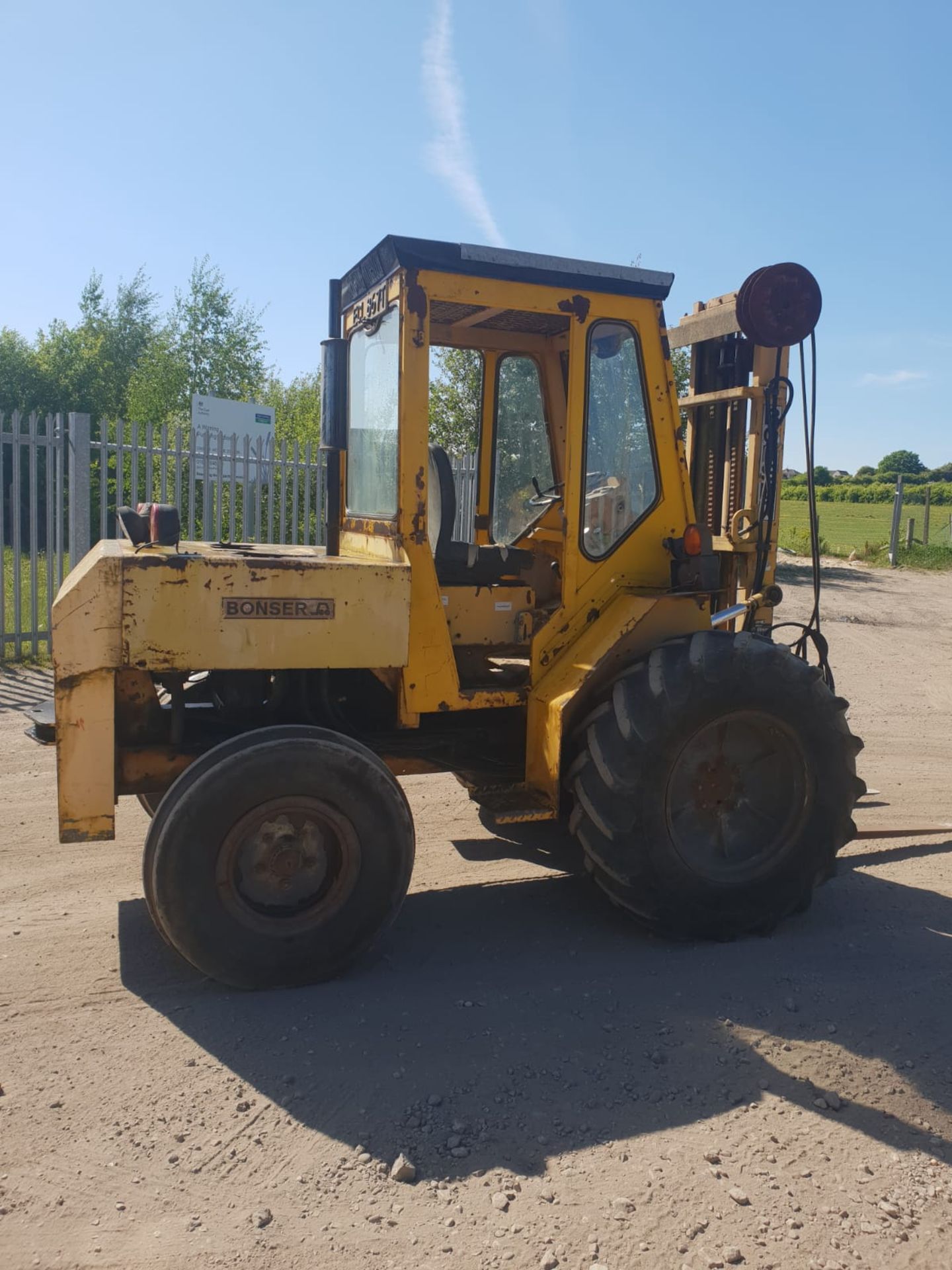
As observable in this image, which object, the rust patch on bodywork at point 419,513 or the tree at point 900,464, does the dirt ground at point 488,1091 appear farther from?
the tree at point 900,464

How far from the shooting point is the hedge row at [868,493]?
47.7 meters

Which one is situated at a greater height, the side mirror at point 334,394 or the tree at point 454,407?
the tree at point 454,407

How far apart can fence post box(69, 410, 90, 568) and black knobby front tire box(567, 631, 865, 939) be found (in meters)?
7.37

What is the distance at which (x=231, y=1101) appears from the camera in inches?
125

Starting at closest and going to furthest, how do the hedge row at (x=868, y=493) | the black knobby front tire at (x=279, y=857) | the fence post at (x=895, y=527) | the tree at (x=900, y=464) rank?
the black knobby front tire at (x=279, y=857)
the fence post at (x=895, y=527)
the hedge row at (x=868, y=493)
the tree at (x=900, y=464)

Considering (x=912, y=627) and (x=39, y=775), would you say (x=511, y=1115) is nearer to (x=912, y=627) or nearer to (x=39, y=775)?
(x=39, y=775)

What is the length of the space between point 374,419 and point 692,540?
156 cm

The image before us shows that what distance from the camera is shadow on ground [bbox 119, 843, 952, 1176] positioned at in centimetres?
316

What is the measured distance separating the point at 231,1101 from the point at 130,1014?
683 mm

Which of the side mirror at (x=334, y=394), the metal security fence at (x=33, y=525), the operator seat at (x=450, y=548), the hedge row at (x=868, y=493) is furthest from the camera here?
the hedge row at (x=868, y=493)

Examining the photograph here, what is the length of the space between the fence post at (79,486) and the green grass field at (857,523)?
527 inches

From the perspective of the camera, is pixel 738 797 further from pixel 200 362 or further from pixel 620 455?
pixel 200 362

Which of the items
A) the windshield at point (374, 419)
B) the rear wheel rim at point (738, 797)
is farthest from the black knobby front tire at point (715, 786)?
the windshield at point (374, 419)

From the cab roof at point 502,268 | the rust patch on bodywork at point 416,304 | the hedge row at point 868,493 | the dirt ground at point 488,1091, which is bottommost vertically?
the dirt ground at point 488,1091
